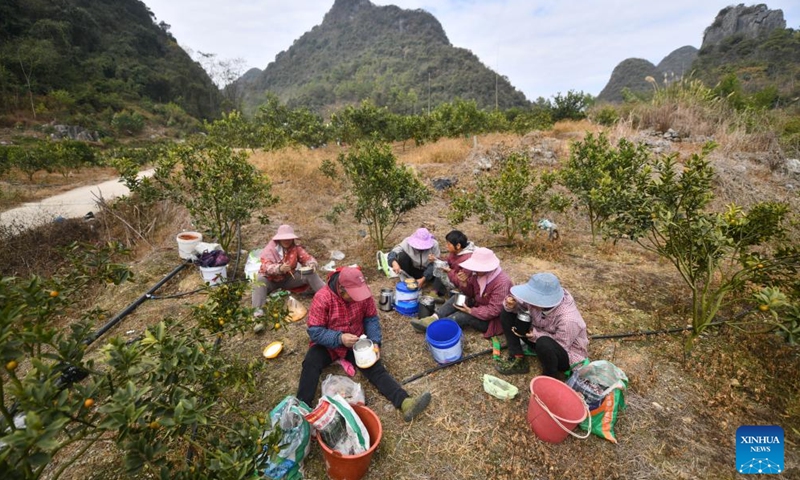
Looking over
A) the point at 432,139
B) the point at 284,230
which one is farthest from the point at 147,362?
the point at 432,139

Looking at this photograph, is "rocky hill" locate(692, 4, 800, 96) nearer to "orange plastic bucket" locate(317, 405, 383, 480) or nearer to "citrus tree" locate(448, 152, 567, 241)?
"citrus tree" locate(448, 152, 567, 241)

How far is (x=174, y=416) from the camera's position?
48.4 inches

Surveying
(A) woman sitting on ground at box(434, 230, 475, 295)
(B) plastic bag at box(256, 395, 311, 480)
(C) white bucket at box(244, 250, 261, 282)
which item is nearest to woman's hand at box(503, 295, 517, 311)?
(A) woman sitting on ground at box(434, 230, 475, 295)

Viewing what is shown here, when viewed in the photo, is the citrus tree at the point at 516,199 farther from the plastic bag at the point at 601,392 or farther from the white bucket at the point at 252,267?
the white bucket at the point at 252,267

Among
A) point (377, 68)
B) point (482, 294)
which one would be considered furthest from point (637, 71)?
point (482, 294)

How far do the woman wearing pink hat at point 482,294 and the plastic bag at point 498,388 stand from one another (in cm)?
68

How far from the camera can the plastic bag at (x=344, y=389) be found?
272cm

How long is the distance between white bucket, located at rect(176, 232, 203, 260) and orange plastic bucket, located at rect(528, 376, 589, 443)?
5327 millimetres

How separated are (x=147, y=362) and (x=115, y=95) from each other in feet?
156

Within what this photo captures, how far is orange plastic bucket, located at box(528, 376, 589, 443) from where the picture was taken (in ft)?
7.94

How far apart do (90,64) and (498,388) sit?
2134 inches

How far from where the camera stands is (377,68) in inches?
3120

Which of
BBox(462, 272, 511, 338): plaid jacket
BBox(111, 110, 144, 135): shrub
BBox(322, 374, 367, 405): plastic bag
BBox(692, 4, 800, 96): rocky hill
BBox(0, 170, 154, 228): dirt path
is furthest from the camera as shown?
BBox(692, 4, 800, 96): rocky hill

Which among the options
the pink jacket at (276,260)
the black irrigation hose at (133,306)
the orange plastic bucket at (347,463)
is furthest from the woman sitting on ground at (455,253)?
the black irrigation hose at (133,306)
